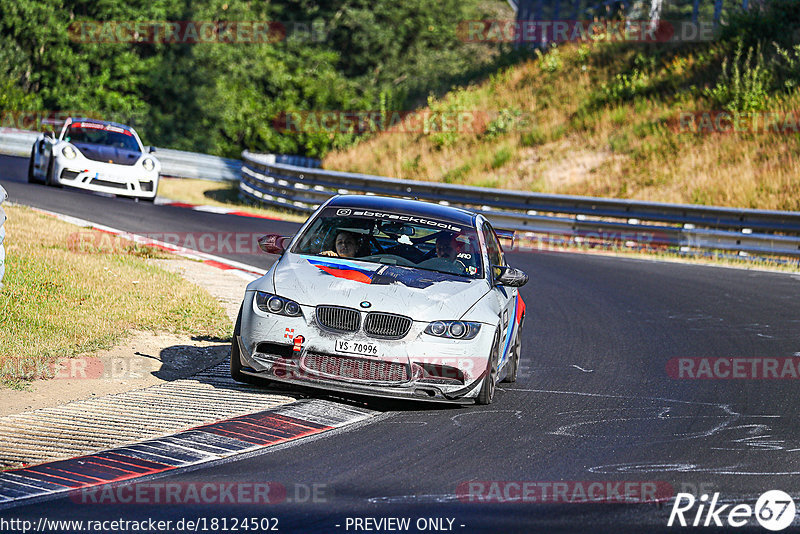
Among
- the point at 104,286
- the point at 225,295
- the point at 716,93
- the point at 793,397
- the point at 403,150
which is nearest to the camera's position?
the point at 793,397

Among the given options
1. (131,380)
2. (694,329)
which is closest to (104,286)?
(131,380)

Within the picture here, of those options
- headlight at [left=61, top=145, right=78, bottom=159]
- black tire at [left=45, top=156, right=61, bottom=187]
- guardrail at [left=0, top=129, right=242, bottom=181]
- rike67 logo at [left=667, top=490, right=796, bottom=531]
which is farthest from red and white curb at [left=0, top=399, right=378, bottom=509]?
guardrail at [left=0, top=129, right=242, bottom=181]

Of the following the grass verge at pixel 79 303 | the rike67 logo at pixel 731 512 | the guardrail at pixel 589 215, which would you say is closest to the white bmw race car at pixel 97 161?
the guardrail at pixel 589 215

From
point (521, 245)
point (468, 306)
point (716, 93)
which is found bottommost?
point (521, 245)

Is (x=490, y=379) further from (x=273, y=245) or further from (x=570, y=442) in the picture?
(x=273, y=245)

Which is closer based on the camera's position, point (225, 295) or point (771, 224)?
point (225, 295)

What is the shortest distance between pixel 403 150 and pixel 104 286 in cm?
2067

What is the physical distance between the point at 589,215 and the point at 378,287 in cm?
1485

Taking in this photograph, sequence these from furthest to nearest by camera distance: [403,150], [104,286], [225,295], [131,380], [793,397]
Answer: [403,150]
[225,295]
[104,286]
[793,397]
[131,380]

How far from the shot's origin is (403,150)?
32.0m

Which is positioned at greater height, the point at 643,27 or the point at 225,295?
the point at 643,27

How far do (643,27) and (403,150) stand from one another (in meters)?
8.62

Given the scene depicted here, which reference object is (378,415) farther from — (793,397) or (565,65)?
(565,65)

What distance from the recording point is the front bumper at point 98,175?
70.5ft
